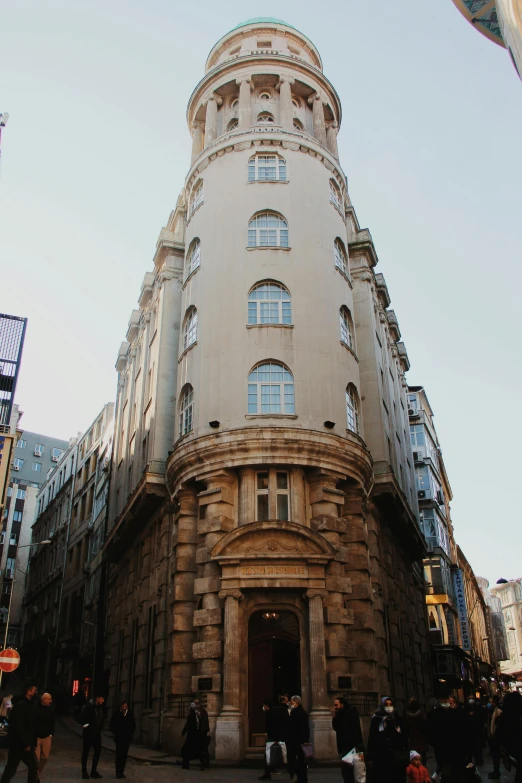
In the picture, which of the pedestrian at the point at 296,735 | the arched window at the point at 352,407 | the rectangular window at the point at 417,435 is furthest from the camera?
the rectangular window at the point at 417,435

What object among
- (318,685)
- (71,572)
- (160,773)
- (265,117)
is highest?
(265,117)

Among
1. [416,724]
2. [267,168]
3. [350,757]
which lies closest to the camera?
[350,757]

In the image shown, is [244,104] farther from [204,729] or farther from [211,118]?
[204,729]

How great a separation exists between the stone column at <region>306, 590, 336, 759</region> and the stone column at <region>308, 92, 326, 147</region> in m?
22.8

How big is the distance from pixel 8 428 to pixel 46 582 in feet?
125

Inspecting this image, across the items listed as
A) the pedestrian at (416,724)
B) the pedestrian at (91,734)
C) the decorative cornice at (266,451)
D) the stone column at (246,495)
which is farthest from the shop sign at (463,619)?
the pedestrian at (91,734)

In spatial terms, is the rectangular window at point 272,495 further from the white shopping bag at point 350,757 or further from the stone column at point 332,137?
the stone column at point 332,137

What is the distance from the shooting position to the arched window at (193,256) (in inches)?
1240

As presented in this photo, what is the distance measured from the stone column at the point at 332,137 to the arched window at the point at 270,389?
48.3 feet

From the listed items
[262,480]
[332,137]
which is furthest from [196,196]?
[262,480]

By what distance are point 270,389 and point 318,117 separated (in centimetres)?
1717

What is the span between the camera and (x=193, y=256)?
32.1 metres

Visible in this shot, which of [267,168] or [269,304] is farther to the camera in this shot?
[267,168]

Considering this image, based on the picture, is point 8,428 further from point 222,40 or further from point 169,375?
point 222,40
